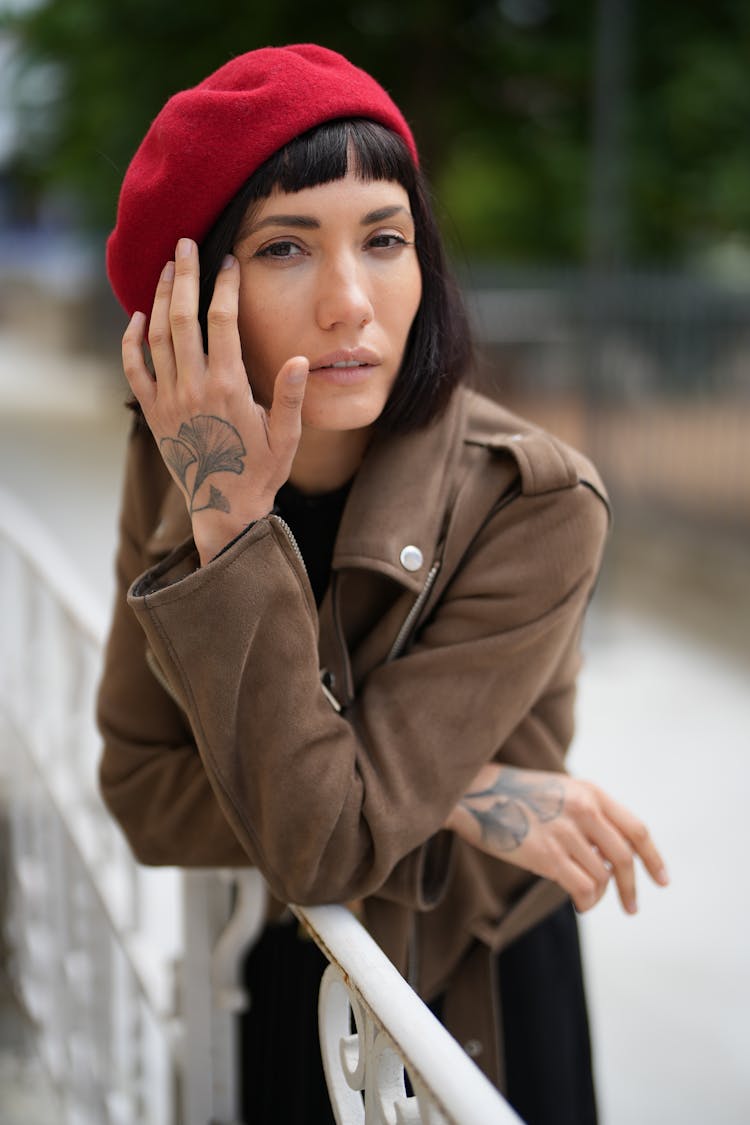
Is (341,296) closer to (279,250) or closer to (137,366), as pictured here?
(279,250)

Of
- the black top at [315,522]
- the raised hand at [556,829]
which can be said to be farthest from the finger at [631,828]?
the black top at [315,522]

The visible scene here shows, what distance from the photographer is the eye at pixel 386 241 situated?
138 cm

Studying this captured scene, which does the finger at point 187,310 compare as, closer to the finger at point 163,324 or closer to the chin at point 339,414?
the finger at point 163,324

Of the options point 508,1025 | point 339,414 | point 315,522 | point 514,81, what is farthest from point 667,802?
point 514,81

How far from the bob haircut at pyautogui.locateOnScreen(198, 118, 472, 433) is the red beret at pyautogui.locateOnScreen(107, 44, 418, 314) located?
1 cm

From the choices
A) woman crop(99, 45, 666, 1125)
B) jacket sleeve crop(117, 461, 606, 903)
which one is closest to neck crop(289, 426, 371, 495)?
woman crop(99, 45, 666, 1125)

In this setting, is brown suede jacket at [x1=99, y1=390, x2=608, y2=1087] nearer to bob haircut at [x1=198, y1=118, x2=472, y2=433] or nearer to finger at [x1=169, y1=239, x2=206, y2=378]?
bob haircut at [x1=198, y1=118, x2=472, y2=433]

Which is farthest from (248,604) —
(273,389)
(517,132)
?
(517,132)

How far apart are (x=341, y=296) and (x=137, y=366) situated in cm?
24

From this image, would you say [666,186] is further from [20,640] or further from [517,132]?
[20,640]

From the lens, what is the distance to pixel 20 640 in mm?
3248

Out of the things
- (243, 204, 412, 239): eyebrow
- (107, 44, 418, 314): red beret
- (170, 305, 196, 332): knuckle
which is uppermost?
(107, 44, 418, 314): red beret

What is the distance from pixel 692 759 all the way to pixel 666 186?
6381 millimetres

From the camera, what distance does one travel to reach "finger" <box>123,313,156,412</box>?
1.36m
